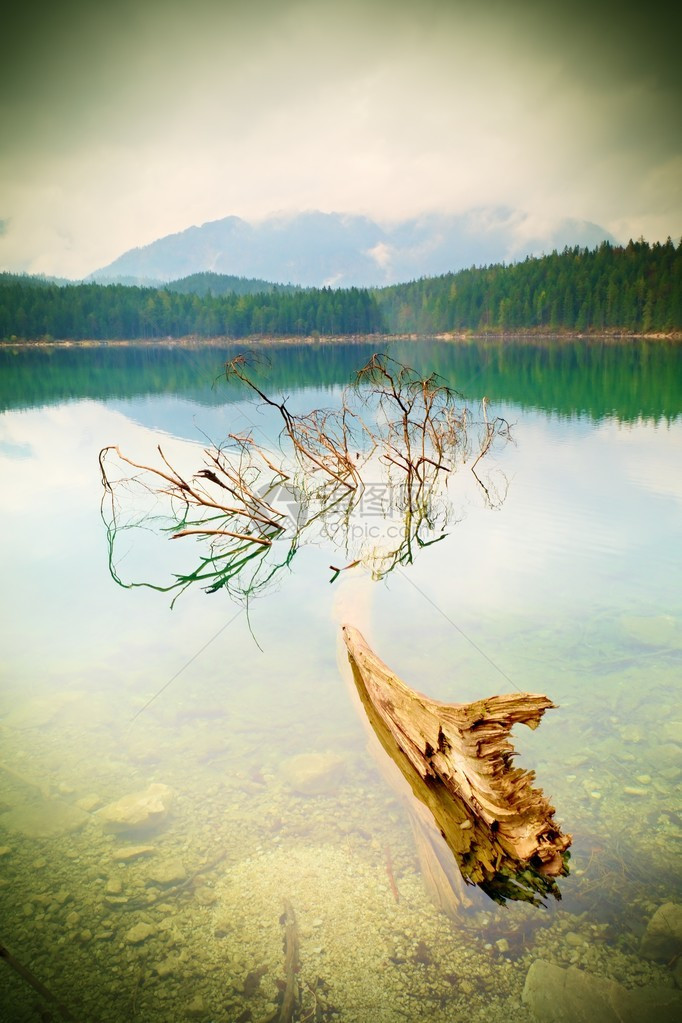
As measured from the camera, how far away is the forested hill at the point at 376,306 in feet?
366

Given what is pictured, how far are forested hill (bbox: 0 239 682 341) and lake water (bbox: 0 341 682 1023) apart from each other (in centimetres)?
11171

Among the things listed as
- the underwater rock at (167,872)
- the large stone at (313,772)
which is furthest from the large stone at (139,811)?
the large stone at (313,772)

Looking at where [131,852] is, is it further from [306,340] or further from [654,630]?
[306,340]

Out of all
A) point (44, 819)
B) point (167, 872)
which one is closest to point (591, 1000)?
point (167, 872)

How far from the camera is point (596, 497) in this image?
48.1 ft

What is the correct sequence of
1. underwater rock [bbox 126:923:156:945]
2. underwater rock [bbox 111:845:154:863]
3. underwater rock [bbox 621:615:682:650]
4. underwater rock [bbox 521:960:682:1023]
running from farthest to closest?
1. underwater rock [bbox 621:615:682:650]
2. underwater rock [bbox 111:845:154:863]
3. underwater rock [bbox 126:923:156:945]
4. underwater rock [bbox 521:960:682:1023]

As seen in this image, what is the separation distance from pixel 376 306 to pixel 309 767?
14346 cm

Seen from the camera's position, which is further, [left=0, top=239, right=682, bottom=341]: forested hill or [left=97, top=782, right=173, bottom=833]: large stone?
[left=0, top=239, right=682, bottom=341]: forested hill

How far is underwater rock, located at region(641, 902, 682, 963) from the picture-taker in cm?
354

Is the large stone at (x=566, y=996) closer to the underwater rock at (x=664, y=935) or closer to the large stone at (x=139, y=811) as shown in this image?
the underwater rock at (x=664, y=935)

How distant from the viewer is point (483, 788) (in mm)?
4320

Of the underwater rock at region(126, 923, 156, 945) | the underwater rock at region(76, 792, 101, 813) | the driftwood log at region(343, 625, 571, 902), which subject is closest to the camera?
the underwater rock at region(126, 923, 156, 945)

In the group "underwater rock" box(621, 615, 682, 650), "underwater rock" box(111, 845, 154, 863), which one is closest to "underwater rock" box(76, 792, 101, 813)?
"underwater rock" box(111, 845, 154, 863)

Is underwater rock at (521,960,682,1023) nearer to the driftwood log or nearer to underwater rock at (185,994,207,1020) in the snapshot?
the driftwood log
